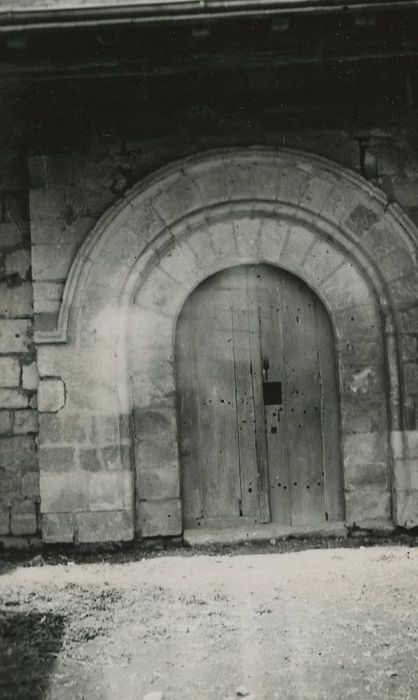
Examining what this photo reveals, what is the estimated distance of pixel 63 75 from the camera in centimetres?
435

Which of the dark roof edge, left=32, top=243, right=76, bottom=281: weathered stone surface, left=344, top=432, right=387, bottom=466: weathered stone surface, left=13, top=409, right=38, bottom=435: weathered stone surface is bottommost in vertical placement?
left=344, top=432, right=387, bottom=466: weathered stone surface

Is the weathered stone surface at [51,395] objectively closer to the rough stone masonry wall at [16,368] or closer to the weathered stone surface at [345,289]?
the rough stone masonry wall at [16,368]

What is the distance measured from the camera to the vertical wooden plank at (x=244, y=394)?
4.76m

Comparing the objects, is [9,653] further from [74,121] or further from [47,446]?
[74,121]

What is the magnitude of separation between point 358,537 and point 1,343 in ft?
9.91

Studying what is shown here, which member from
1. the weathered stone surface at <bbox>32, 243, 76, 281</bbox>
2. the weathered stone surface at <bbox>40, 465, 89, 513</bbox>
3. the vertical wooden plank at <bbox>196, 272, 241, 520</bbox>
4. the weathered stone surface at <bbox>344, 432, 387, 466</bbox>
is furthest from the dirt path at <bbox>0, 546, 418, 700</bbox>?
the weathered stone surface at <bbox>32, 243, 76, 281</bbox>

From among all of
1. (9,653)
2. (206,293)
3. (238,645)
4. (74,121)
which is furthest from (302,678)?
(74,121)

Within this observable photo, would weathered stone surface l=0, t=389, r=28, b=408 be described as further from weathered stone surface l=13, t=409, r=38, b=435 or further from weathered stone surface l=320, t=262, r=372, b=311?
weathered stone surface l=320, t=262, r=372, b=311

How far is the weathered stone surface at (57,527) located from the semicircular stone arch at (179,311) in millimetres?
10

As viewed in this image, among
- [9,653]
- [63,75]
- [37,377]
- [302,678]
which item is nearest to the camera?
[302,678]

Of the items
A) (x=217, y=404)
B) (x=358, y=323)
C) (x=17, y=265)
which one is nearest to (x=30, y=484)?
(x=217, y=404)

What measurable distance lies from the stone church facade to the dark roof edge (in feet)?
1.99

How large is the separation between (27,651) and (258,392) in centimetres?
242

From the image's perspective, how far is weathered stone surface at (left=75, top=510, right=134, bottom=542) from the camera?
14.8 feet
